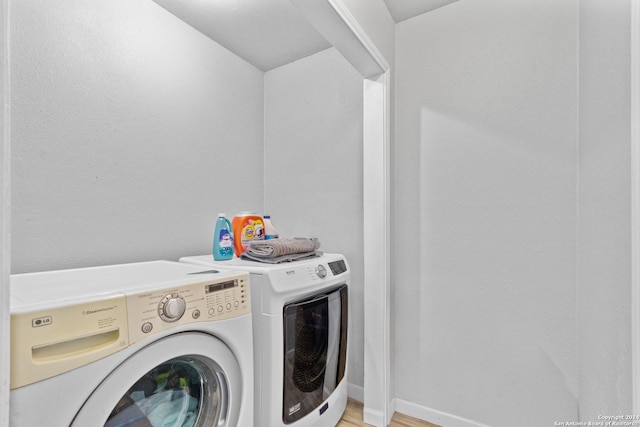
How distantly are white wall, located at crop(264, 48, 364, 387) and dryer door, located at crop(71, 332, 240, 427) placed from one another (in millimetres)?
1066

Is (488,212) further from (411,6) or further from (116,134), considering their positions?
(116,134)

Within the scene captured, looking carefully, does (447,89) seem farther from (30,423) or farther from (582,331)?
(30,423)

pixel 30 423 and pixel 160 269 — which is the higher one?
pixel 160 269

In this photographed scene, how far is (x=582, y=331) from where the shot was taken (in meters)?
1.30

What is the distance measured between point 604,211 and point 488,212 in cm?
53

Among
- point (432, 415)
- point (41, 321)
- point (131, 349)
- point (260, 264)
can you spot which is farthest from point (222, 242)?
point (432, 415)

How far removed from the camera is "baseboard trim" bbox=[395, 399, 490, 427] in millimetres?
1602

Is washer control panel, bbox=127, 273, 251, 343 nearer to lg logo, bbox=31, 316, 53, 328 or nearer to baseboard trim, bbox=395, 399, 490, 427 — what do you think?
lg logo, bbox=31, 316, 53, 328

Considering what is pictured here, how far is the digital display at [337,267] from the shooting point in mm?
1554

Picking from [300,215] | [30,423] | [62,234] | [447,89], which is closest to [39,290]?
[30,423]

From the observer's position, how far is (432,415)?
169 cm

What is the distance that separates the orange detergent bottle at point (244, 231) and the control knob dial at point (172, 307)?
78 centimetres

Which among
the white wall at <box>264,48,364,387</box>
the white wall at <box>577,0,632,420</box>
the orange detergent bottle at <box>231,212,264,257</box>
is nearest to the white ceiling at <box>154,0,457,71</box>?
the white wall at <box>264,48,364,387</box>

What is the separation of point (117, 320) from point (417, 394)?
164cm
